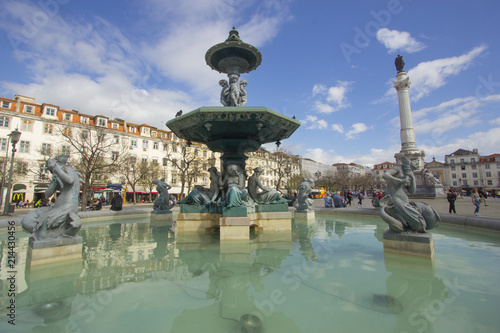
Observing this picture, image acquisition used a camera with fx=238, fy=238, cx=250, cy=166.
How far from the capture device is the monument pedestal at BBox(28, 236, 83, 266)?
4090 mm

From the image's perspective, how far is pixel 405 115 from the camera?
33031mm

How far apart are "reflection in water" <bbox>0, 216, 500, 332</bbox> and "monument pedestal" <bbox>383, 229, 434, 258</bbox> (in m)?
0.16

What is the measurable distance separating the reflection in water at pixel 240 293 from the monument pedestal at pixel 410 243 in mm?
163

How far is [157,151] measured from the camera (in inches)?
1937

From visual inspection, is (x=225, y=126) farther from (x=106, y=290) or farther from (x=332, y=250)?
(x=106, y=290)

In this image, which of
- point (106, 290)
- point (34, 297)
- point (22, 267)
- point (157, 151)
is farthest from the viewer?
point (157, 151)

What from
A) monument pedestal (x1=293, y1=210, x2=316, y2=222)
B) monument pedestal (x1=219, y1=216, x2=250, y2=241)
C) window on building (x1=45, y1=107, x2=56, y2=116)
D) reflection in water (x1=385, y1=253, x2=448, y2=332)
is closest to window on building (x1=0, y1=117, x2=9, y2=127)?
window on building (x1=45, y1=107, x2=56, y2=116)

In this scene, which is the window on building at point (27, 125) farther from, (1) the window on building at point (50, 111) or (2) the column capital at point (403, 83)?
(2) the column capital at point (403, 83)

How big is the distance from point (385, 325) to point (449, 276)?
79.6 inches

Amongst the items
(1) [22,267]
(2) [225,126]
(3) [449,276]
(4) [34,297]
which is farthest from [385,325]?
(2) [225,126]

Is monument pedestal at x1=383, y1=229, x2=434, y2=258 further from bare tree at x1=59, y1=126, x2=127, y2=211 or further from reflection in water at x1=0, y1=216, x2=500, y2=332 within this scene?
bare tree at x1=59, y1=126, x2=127, y2=211

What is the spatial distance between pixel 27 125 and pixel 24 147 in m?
3.28

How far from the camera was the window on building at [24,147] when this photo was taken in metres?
34.3

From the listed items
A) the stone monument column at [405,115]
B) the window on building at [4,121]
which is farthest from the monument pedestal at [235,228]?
the window on building at [4,121]
